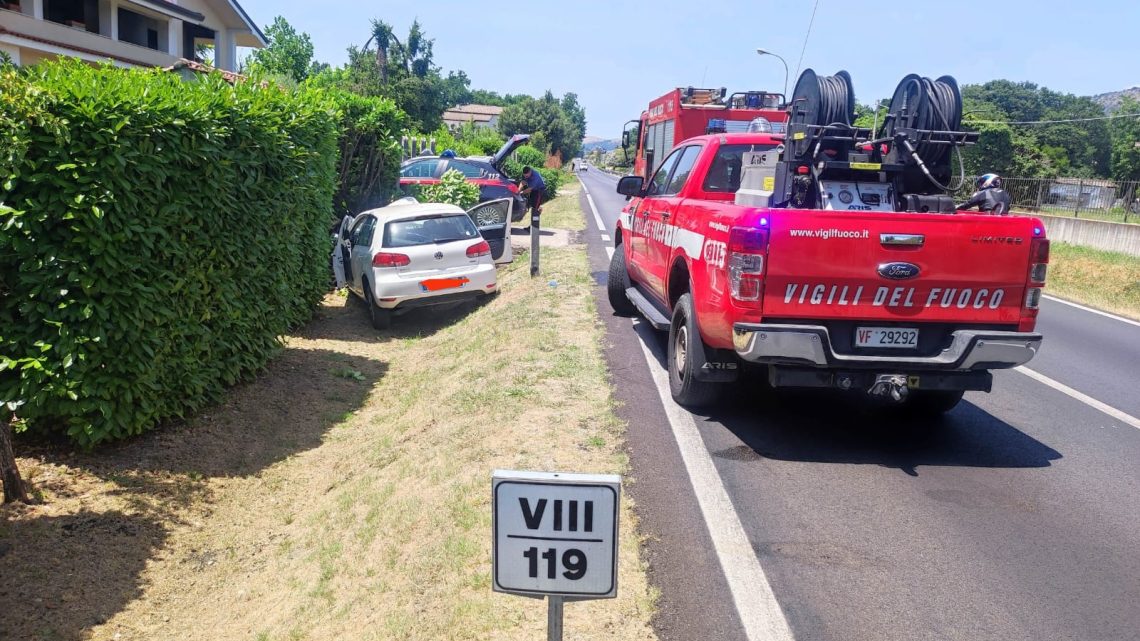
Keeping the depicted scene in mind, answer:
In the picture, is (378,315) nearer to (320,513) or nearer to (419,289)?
(419,289)

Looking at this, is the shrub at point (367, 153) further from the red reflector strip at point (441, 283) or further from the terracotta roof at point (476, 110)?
the terracotta roof at point (476, 110)

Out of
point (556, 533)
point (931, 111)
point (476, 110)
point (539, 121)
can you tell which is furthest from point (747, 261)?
point (476, 110)

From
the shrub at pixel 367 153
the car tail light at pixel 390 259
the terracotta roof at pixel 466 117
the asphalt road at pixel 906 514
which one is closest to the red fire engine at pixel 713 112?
the shrub at pixel 367 153

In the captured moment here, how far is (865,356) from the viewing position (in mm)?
5742

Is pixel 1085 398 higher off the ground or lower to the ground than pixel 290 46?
lower

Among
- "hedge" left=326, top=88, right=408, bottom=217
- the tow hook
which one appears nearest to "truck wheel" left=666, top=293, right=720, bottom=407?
the tow hook

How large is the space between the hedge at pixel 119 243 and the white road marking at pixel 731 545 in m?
3.89

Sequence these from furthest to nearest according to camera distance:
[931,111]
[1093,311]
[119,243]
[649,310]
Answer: [1093,311] < [649,310] < [931,111] < [119,243]

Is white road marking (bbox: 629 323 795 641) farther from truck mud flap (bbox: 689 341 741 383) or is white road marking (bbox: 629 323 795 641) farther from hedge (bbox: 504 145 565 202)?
hedge (bbox: 504 145 565 202)

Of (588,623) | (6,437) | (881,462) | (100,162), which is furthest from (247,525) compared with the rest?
(881,462)

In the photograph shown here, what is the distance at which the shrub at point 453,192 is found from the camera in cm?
1695

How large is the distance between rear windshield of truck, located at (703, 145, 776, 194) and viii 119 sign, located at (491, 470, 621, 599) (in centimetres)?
566

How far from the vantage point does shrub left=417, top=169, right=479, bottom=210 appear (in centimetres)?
1695

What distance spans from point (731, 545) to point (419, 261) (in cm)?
770
